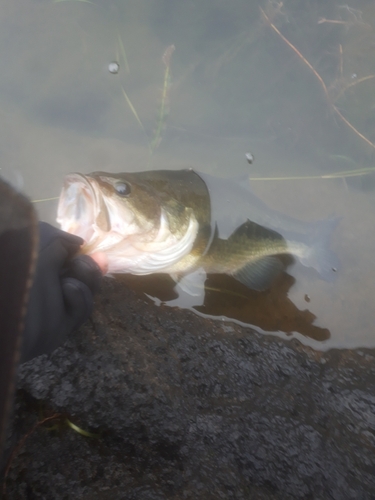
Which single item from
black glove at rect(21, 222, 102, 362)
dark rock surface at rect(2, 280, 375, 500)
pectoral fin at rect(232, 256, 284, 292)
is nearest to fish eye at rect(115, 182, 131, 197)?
black glove at rect(21, 222, 102, 362)

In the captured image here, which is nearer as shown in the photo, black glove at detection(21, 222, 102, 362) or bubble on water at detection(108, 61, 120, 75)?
black glove at detection(21, 222, 102, 362)

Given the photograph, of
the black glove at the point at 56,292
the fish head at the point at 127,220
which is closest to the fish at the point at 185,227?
the fish head at the point at 127,220

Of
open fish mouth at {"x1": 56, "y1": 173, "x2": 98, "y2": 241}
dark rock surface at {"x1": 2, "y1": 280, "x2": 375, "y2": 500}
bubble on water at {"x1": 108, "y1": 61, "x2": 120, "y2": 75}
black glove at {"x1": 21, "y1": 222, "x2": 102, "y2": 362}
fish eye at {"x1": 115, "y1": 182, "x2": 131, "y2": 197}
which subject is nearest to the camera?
A: black glove at {"x1": 21, "y1": 222, "x2": 102, "y2": 362}

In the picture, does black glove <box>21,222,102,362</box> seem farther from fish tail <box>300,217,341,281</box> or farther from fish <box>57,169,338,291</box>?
fish tail <box>300,217,341,281</box>

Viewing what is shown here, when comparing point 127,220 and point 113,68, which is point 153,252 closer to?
point 127,220

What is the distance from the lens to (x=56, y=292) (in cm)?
151

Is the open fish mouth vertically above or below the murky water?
below

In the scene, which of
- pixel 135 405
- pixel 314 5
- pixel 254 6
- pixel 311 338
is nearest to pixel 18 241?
pixel 135 405

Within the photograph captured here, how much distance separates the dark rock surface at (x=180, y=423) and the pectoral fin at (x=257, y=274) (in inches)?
27.1

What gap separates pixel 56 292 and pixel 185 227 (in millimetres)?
1082

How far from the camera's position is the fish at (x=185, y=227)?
187 centimetres

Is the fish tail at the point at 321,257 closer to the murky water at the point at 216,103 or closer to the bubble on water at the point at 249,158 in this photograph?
the murky water at the point at 216,103

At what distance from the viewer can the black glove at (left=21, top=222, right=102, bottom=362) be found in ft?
4.56

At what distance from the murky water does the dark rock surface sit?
4.67ft
